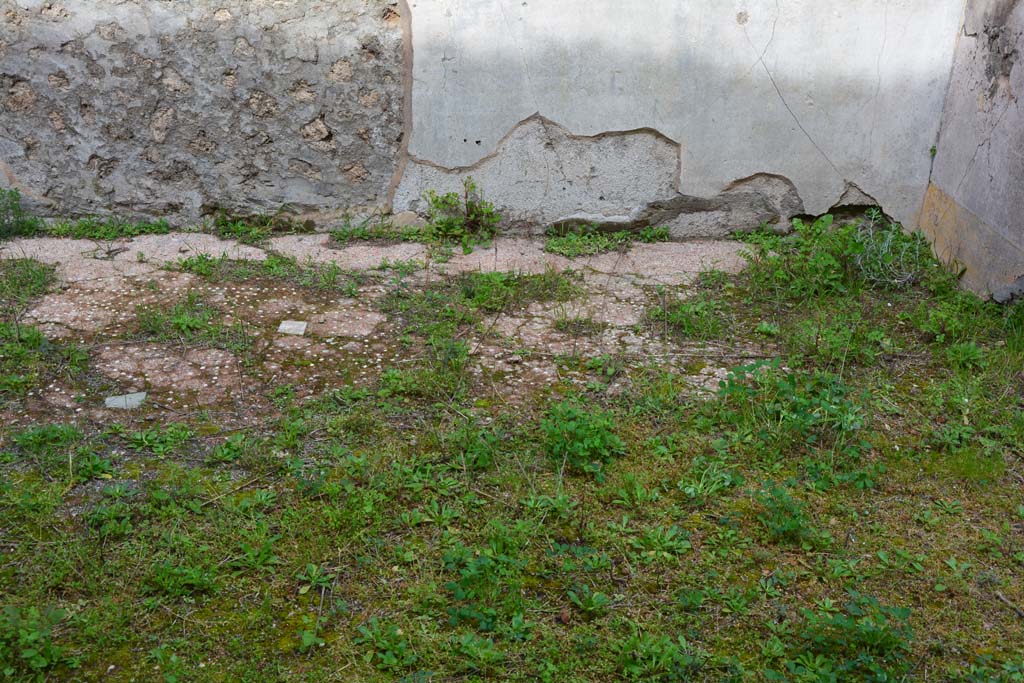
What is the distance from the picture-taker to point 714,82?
434cm

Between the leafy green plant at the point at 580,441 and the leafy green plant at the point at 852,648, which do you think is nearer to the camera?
the leafy green plant at the point at 852,648

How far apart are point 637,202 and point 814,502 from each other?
2325 mm

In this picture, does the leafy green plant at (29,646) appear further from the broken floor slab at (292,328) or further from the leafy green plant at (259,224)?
the leafy green plant at (259,224)

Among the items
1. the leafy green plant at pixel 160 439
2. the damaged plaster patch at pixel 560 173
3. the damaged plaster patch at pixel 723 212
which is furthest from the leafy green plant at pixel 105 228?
the damaged plaster patch at pixel 723 212

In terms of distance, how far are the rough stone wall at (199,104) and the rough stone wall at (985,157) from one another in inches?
109

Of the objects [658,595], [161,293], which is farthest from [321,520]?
[161,293]

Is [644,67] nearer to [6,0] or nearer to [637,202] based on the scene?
[637,202]

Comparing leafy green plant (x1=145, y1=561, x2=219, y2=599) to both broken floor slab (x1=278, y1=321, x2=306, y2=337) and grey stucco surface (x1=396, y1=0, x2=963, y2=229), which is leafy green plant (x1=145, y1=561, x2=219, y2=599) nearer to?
broken floor slab (x1=278, y1=321, x2=306, y2=337)

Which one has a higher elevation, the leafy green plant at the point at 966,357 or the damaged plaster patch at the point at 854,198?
the damaged plaster patch at the point at 854,198

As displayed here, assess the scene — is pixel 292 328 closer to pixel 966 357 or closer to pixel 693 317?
pixel 693 317

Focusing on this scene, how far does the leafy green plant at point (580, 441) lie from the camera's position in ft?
8.96

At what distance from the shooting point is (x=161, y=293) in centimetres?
379

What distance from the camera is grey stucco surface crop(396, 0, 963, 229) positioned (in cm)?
423

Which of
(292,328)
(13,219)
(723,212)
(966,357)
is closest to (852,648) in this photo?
(966,357)
